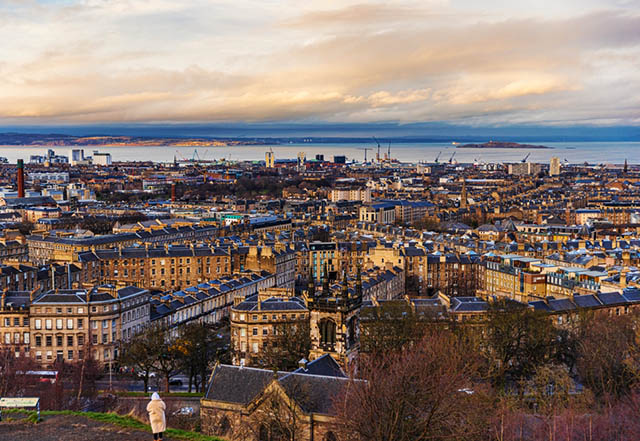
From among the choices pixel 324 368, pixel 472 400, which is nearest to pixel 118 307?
pixel 324 368

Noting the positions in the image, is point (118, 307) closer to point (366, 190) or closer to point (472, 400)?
point (472, 400)

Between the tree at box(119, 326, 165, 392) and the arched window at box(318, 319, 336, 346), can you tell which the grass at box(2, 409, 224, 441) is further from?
the tree at box(119, 326, 165, 392)

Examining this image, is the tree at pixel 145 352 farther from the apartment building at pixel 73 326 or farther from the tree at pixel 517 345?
the tree at pixel 517 345

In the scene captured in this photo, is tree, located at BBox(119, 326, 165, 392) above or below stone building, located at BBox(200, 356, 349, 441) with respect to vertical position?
below

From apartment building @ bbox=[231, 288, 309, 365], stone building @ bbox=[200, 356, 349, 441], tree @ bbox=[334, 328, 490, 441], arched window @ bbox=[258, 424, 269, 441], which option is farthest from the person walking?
apartment building @ bbox=[231, 288, 309, 365]

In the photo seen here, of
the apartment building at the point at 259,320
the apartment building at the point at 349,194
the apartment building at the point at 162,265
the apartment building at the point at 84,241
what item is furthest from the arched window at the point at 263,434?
the apartment building at the point at 349,194
